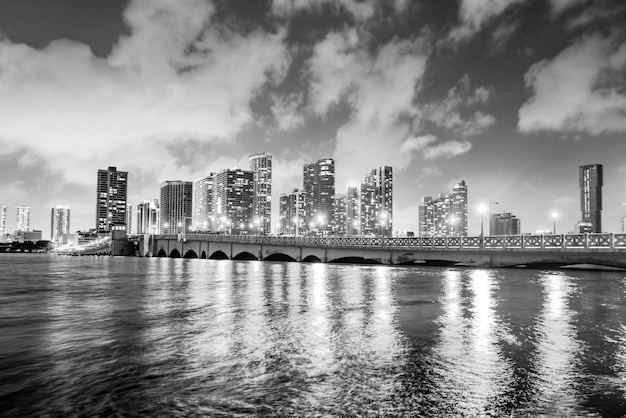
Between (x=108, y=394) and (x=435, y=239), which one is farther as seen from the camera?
(x=435, y=239)

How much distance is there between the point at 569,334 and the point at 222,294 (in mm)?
20086

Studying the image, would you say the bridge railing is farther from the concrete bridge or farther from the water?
the water

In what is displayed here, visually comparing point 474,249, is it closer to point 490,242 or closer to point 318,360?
point 490,242

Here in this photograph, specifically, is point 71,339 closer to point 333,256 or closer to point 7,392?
point 7,392

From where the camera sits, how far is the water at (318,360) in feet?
24.0

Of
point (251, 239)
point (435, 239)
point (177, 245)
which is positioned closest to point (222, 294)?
point (435, 239)

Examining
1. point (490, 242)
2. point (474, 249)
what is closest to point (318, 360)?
point (474, 249)

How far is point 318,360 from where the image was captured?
10.3 metres

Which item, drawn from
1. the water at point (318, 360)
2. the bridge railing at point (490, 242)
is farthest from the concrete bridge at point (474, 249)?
the water at point (318, 360)

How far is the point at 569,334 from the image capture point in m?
13.2

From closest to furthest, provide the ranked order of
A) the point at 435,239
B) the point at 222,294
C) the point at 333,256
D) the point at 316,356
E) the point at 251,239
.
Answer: the point at 316,356, the point at 222,294, the point at 435,239, the point at 333,256, the point at 251,239

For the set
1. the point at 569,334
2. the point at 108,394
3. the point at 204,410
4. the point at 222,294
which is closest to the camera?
the point at 204,410

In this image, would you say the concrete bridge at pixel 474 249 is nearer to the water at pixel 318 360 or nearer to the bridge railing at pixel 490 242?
the bridge railing at pixel 490 242

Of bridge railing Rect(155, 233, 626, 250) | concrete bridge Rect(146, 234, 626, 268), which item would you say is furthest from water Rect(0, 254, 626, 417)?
bridge railing Rect(155, 233, 626, 250)
